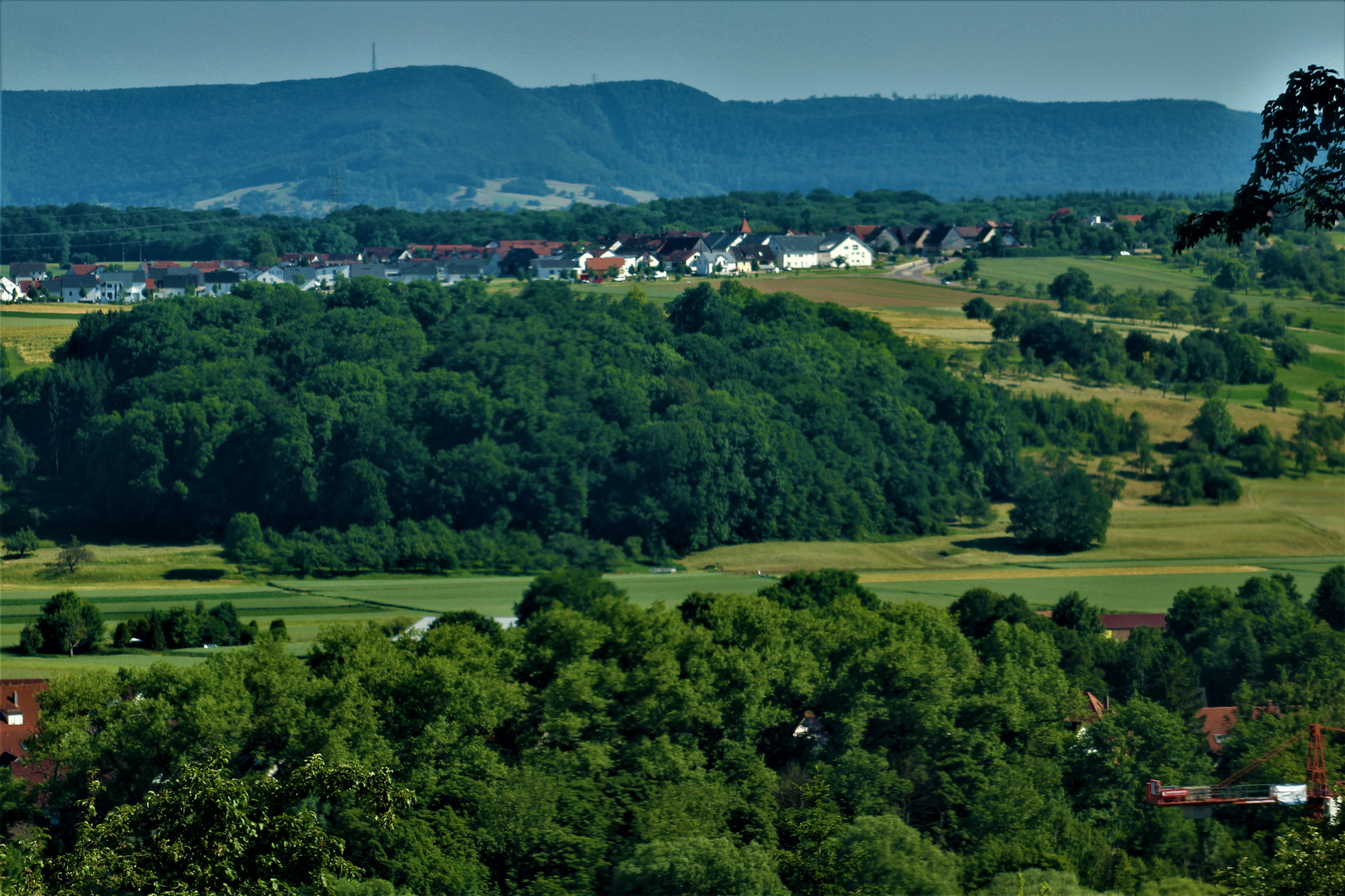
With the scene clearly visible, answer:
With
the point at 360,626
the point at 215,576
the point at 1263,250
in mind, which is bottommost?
the point at 215,576

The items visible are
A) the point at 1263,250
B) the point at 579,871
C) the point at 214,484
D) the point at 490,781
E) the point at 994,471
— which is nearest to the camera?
the point at 579,871

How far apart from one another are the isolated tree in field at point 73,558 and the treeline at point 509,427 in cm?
403

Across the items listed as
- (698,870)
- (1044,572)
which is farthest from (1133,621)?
(698,870)

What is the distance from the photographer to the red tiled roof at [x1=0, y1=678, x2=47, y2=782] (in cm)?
2122

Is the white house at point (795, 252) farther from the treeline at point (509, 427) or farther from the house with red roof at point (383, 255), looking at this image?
the treeline at point (509, 427)

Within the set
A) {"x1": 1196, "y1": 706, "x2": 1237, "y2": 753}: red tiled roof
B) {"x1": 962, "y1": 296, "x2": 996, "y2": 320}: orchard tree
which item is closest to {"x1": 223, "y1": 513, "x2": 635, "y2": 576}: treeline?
{"x1": 1196, "y1": 706, "x2": 1237, "y2": 753}: red tiled roof

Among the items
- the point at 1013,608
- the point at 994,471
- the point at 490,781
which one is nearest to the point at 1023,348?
the point at 994,471

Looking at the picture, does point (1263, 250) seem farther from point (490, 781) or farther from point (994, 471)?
point (490, 781)

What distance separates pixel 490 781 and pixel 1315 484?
37.5 metres

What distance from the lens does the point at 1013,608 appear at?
31422mm

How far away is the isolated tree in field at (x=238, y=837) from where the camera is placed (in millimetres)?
9328

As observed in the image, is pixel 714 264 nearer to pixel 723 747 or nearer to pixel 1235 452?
pixel 1235 452

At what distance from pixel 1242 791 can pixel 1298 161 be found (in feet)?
A: 51.6

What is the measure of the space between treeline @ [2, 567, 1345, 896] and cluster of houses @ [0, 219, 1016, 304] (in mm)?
51067
